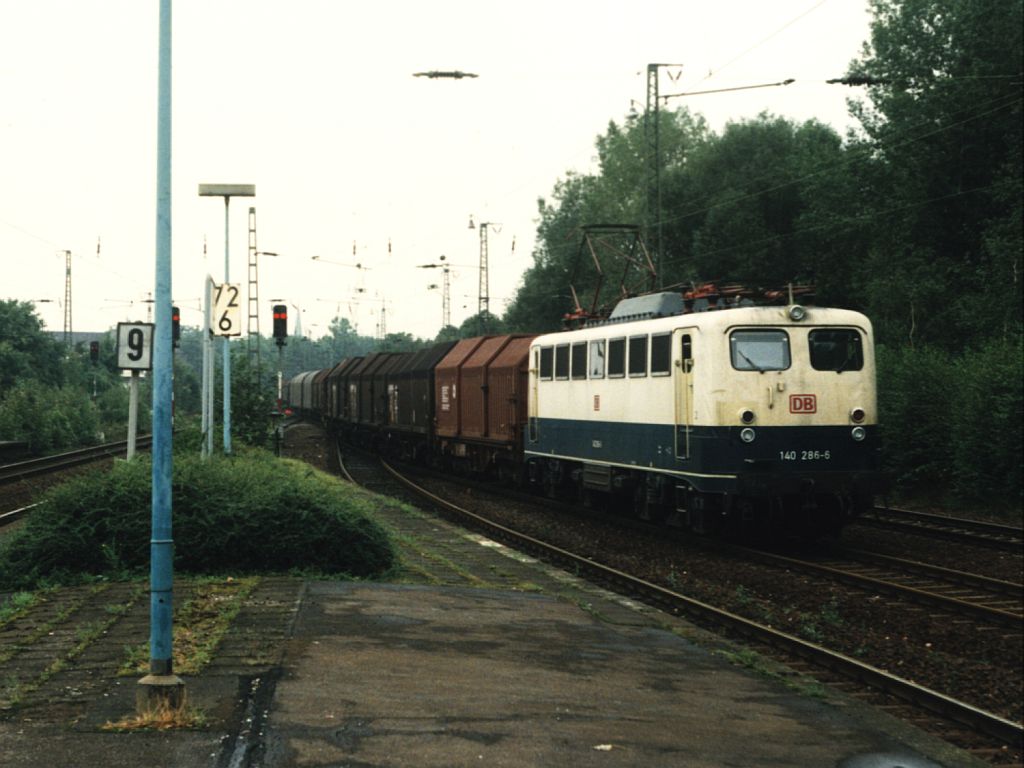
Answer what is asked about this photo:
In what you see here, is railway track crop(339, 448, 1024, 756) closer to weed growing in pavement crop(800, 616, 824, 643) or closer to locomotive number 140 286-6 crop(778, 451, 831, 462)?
weed growing in pavement crop(800, 616, 824, 643)

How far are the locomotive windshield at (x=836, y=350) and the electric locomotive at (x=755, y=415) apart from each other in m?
0.01

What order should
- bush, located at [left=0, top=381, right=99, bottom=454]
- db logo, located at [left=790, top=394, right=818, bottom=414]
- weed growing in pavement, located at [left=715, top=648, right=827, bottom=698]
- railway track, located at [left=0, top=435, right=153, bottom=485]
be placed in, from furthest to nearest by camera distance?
1. bush, located at [left=0, top=381, right=99, bottom=454]
2. railway track, located at [left=0, top=435, right=153, bottom=485]
3. db logo, located at [left=790, top=394, right=818, bottom=414]
4. weed growing in pavement, located at [left=715, top=648, right=827, bottom=698]

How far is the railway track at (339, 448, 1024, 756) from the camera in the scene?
8141 millimetres

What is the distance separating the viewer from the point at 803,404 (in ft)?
54.1

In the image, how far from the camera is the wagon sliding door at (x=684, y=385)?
16.6 meters

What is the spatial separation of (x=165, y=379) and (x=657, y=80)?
94.6 ft

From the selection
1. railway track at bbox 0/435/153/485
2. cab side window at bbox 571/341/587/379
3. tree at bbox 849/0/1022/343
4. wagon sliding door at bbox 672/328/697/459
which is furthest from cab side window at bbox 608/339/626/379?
tree at bbox 849/0/1022/343

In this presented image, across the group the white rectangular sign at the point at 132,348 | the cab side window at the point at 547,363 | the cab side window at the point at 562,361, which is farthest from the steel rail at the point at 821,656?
the cab side window at the point at 547,363

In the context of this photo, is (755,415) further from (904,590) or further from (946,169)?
(946,169)

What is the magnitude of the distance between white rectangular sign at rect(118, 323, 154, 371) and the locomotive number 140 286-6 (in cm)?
801

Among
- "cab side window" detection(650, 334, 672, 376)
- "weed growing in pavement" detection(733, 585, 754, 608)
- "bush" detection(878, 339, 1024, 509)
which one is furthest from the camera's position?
"bush" detection(878, 339, 1024, 509)

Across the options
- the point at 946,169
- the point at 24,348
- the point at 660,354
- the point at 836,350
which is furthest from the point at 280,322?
the point at 24,348

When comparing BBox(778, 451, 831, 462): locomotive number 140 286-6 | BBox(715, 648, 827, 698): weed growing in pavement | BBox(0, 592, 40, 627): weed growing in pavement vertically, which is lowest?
BBox(715, 648, 827, 698): weed growing in pavement

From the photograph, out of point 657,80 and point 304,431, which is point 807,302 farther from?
point 304,431
